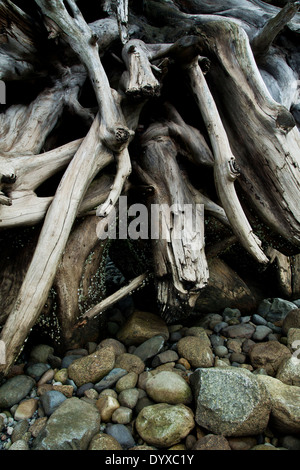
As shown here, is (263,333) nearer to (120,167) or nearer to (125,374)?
(125,374)

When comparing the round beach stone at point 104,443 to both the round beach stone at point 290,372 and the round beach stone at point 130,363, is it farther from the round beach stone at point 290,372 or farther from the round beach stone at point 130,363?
the round beach stone at point 290,372

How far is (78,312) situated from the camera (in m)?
2.43

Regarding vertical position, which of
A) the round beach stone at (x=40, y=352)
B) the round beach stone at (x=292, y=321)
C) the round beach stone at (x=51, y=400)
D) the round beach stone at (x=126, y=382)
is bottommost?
the round beach stone at (x=40, y=352)

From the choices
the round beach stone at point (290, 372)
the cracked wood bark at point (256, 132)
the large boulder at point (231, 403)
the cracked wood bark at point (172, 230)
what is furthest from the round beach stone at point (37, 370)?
the cracked wood bark at point (256, 132)

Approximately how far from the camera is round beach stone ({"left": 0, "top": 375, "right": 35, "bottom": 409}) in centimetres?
191

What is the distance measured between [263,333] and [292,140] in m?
1.69

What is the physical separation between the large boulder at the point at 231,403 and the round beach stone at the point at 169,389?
0.29 ft

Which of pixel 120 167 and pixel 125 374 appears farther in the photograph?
pixel 120 167

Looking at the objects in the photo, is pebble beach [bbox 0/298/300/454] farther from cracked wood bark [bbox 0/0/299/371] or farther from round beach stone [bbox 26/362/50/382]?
cracked wood bark [bbox 0/0/299/371]

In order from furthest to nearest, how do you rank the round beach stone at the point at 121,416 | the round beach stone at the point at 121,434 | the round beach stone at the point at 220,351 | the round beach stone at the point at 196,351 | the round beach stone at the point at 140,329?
the round beach stone at the point at 140,329 < the round beach stone at the point at 220,351 < the round beach stone at the point at 196,351 < the round beach stone at the point at 121,416 < the round beach stone at the point at 121,434

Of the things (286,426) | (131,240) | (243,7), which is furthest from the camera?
(243,7)

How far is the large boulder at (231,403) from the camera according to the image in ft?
5.30

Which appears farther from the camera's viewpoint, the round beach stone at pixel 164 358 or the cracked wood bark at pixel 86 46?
the cracked wood bark at pixel 86 46
